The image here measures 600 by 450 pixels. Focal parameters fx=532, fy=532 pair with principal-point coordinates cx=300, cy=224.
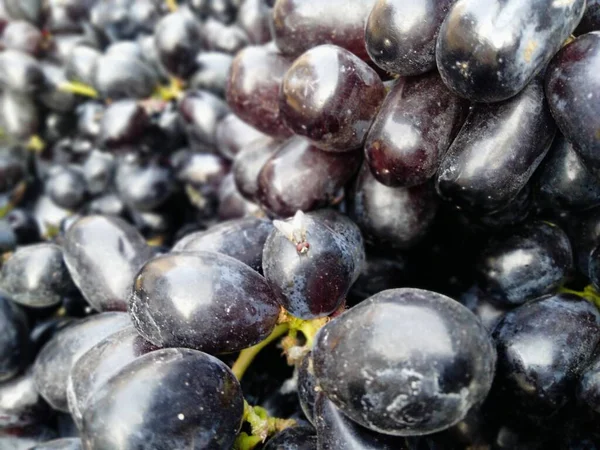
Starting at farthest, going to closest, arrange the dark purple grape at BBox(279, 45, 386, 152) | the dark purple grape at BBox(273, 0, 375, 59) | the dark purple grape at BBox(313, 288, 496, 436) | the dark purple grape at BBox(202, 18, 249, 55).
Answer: the dark purple grape at BBox(202, 18, 249, 55)
the dark purple grape at BBox(273, 0, 375, 59)
the dark purple grape at BBox(279, 45, 386, 152)
the dark purple grape at BBox(313, 288, 496, 436)

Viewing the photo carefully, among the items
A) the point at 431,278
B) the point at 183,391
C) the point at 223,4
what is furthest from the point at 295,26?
the point at 223,4

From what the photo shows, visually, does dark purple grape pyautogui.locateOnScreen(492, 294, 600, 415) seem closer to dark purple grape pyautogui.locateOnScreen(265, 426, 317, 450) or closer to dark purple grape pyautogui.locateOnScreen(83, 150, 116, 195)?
dark purple grape pyautogui.locateOnScreen(265, 426, 317, 450)

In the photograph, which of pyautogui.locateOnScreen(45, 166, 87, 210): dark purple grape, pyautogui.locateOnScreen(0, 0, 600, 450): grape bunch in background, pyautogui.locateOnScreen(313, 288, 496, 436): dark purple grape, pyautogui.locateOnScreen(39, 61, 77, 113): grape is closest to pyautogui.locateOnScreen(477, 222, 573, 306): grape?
pyautogui.locateOnScreen(0, 0, 600, 450): grape bunch in background

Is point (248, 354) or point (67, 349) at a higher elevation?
point (248, 354)

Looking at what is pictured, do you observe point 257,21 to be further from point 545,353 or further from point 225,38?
point 545,353

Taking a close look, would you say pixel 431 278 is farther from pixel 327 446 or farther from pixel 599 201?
pixel 327 446

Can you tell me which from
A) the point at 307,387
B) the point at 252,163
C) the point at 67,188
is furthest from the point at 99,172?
the point at 307,387

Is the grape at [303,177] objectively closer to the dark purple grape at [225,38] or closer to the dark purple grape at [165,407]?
the dark purple grape at [165,407]
